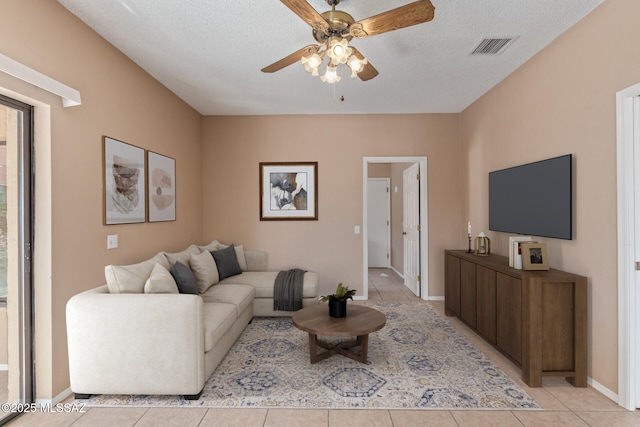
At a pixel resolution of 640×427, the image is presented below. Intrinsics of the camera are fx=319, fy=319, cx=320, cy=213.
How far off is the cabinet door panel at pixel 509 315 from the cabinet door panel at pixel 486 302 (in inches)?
3.0

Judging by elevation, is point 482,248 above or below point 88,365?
above

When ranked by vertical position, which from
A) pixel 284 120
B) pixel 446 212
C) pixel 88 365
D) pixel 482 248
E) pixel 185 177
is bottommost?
pixel 88 365

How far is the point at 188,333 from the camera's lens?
225cm

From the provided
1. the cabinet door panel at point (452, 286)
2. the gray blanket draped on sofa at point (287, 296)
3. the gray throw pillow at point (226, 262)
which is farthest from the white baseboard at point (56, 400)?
the cabinet door panel at point (452, 286)

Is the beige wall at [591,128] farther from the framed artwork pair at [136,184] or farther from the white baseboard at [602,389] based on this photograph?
the framed artwork pair at [136,184]

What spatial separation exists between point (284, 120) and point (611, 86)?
3.67m

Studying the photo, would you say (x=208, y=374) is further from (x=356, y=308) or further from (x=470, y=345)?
(x=470, y=345)

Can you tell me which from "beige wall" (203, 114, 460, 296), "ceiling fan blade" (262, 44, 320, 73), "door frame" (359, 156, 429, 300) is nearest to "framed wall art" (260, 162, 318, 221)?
"beige wall" (203, 114, 460, 296)

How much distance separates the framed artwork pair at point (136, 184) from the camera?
9.09 ft

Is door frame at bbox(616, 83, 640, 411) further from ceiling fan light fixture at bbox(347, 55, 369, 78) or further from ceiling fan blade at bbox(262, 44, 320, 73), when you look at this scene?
ceiling fan blade at bbox(262, 44, 320, 73)

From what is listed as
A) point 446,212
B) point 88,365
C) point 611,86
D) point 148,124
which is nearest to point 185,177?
point 148,124

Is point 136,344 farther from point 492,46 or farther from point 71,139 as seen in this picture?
point 492,46

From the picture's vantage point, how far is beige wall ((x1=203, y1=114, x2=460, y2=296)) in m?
4.81

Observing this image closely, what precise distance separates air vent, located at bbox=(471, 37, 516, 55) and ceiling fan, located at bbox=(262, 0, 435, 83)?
4.47 feet
